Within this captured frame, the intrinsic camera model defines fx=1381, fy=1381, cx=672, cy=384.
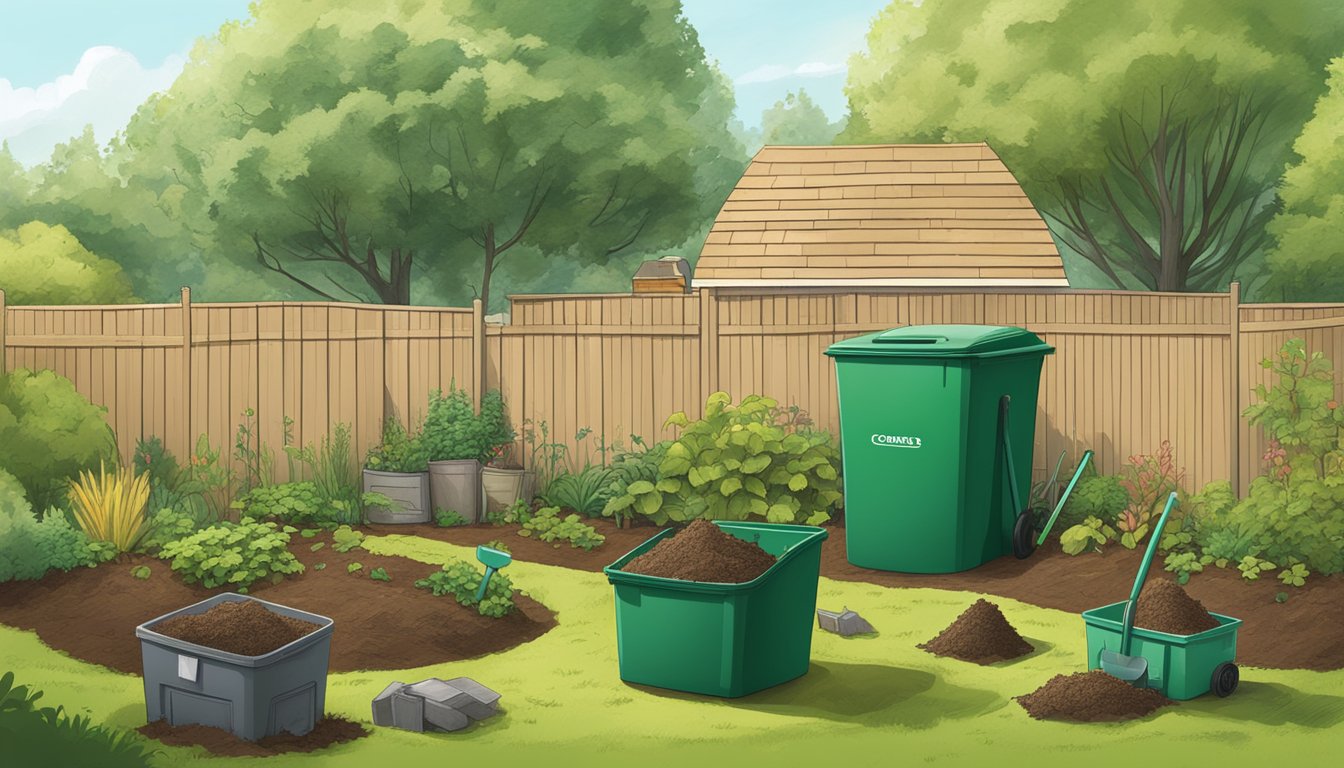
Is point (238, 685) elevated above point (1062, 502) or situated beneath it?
situated beneath

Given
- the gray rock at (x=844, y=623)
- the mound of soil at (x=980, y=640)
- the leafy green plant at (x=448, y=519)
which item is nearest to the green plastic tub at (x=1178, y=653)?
the mound of soil at (x=980, y=640)

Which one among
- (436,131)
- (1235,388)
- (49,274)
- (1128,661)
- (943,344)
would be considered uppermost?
(436,131)

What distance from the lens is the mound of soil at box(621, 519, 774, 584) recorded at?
6.32 m

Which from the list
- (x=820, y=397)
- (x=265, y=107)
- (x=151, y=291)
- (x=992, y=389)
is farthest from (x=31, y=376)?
(x=151, y=291)

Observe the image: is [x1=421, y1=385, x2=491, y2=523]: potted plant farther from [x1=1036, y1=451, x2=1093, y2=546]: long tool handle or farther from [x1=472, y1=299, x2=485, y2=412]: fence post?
[x1=1036, y1=451, x2=1093, y2=546]: long tool handle

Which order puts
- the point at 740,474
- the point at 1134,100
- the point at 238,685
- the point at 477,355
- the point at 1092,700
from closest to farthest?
the point at 238,685
the point at 1092,700
the point at 740,474
the point at 477,355
the point at 1134,100

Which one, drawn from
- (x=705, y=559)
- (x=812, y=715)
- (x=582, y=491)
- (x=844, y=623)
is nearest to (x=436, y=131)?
(x=582, y=491)

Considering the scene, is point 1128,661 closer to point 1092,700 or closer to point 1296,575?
point 1092,700

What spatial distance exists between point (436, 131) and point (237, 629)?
788 inches

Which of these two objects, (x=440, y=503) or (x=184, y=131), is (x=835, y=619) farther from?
(x=184, y=131)

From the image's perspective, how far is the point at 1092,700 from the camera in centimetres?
615

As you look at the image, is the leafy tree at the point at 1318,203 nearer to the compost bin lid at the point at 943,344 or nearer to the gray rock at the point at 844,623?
the compost bin lid at the point at 943,344

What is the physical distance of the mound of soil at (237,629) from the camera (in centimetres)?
563

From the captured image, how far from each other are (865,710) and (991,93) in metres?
19.4
